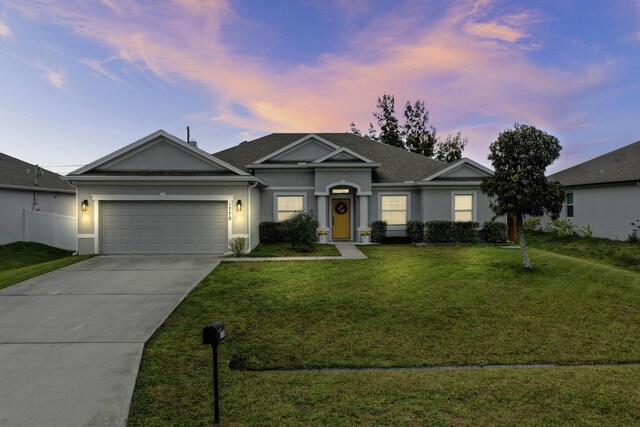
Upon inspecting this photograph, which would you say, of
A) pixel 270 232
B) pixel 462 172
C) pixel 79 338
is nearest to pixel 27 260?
pixel 270 232

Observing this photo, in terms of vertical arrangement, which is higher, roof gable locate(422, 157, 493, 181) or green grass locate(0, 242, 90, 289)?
roof gable locate(422, 157, 493, 181)

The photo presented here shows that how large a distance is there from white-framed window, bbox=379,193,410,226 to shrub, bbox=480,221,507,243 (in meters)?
3.93

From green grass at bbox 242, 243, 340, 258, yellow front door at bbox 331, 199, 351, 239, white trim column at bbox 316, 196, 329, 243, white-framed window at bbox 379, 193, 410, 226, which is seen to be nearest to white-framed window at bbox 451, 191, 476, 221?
white-framed window at bbox 379, 193, 410, 226

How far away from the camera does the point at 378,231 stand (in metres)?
16.8

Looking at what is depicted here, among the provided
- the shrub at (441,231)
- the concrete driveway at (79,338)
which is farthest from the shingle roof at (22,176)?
the shrub at (441,231)

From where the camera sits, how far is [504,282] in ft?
30.0

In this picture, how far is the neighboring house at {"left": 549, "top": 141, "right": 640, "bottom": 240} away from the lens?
16.8 meters

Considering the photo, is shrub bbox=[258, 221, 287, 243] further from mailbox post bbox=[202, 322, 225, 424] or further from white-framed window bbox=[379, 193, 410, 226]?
mailbox post bbox=[202, 322, 225, 424]

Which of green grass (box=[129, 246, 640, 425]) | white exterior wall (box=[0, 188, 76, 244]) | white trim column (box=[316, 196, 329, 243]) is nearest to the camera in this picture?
green grass (box=[129, 246, 640, 425])

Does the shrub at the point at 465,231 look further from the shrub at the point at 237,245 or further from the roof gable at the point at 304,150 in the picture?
the shrub at the point at 237,245

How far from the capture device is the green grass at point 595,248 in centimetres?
1268

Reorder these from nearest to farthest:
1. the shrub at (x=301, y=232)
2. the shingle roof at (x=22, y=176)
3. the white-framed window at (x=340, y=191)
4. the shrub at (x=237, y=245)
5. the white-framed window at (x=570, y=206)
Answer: the shrub at (x=237, y=245), the shrub at (x=301, y=232), the shingle roof at (x=22, y=176), the white-framed window at (x=340, y=191), the white-framed window at (x=570, y=206)

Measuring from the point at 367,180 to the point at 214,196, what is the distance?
24.6 ft

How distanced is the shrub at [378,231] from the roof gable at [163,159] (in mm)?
7207
